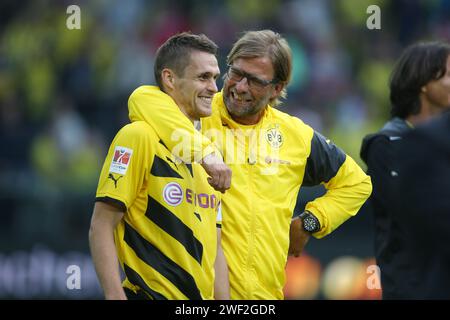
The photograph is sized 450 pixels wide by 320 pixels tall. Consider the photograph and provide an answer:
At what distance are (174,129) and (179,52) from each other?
1.73 ft

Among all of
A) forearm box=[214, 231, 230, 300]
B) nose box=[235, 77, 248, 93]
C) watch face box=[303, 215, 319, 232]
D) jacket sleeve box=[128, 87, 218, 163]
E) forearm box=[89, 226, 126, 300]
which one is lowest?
forearm box=[214, 231, 230, 300]

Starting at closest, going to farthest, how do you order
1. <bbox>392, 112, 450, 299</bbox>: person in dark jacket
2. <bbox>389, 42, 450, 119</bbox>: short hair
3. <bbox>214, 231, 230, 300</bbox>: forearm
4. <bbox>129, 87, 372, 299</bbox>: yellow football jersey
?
<bbox>392, 112, 450, 299</bbox>: person in dark jacket
<bbox>214, 231, 230, 300</bbox>: forearm
<bbox>129, 87, 372, 299</bbox>: yellow football jersey
<bbox>389, 42, 450, 119</bbox>: short hair

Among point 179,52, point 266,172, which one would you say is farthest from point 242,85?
point 179,52

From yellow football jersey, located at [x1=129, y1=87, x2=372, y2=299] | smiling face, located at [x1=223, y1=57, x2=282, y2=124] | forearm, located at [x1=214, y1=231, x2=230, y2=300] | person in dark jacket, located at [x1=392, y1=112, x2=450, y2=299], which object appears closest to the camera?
person in dark jacket, located at [x1=392, y1=112, x2=450, y2=299]

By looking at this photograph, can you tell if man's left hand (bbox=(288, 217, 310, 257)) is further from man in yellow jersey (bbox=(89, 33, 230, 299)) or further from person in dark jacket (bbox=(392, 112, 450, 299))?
person in dark jacket (bbox=(392, 112, 450, 299))

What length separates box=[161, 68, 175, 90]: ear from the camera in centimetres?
534

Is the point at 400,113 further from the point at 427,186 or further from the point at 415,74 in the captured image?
the point at 427,186

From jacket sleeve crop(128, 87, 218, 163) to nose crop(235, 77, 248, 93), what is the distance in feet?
2.57

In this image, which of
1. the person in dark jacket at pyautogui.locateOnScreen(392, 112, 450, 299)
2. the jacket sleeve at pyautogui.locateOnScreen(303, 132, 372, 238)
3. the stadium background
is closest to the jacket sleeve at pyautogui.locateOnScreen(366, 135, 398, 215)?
the jacket sleeve at pyautogui.locateOnScreen(303, 132, 372, 238)

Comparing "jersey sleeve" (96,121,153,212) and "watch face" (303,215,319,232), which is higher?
"jersey sleeve" (96,121,153,212)

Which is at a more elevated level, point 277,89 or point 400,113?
point 277,89

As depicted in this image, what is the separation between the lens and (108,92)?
44.0 feet
